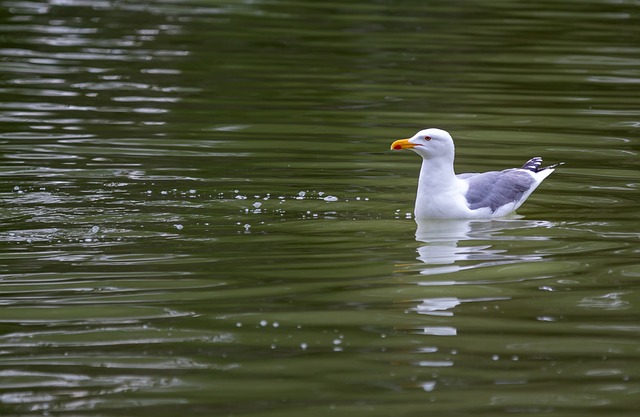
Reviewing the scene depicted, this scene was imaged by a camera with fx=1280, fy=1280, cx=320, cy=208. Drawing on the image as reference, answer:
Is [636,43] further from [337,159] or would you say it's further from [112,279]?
[112,279]

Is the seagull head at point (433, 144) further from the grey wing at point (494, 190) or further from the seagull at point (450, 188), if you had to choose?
the grey wing at point (494, 190)

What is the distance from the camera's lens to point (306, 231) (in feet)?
30.3

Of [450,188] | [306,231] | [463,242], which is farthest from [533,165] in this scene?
[306,231]

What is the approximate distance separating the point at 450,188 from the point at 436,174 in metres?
0.15

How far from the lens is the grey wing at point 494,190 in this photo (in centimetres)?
982

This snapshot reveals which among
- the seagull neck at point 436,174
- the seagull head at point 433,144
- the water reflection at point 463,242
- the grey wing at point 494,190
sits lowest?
the water reflection at point 463,242

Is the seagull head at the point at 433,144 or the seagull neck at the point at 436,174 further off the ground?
the seagull head at the point at 433,144

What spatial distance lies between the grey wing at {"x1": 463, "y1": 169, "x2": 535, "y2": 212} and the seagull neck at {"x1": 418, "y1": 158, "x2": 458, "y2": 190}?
179mm

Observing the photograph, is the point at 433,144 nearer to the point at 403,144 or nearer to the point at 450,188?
the point at 403,144

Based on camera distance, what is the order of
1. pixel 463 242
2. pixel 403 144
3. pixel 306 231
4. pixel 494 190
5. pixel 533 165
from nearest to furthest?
pixel 463 242 → pixel 306 231 → pixel 403 144 → pixel 494 190 → pixel 533 165

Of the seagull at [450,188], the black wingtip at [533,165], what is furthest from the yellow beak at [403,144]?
the black wingtip at [533,165]

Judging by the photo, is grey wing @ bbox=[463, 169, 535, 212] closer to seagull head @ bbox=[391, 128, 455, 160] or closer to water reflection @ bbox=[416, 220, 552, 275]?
water reflection @ bbox=[416, 220, 552, 275]

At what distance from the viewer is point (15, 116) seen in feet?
43.7

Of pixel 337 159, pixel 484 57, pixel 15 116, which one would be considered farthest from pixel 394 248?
pixel 484 57
